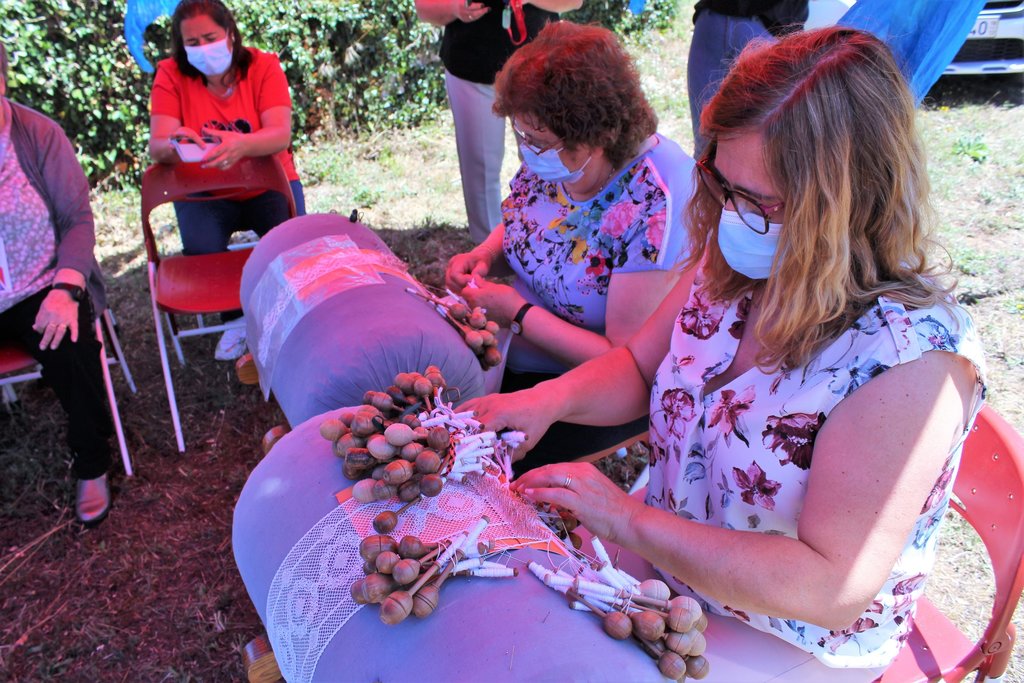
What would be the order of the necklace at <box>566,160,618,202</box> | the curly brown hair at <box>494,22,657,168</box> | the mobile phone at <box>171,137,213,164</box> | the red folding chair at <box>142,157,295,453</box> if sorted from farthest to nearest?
the mobile phone at <box>171,137,213,164</box>
the red folding chair at <box>142,157,295,453</box>
the necklace at <box>566,160,618,202</box>
the curly brown hair at <box>494,22,657,168</box>

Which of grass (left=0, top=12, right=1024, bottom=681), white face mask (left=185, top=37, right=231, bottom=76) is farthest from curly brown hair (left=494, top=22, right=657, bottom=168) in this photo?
white face mask (left=185, top=37, right=231, bottom=76)

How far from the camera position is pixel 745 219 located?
1.27m

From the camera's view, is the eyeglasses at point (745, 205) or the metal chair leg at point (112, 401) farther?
the metal chair leg at point (112, 401)

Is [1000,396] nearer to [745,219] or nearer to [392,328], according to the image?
[745,219]

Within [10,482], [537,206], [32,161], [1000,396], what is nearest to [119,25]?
[32,161]

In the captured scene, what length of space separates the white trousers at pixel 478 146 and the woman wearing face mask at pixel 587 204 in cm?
187

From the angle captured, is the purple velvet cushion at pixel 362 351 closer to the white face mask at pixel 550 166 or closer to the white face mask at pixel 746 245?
the white face mask at pixel 550 166

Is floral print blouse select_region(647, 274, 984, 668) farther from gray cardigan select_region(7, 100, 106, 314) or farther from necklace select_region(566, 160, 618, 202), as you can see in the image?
gray cardigan select_region(7, 100, 106, 314)

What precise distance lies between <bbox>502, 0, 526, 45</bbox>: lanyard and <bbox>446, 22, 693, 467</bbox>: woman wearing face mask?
1.37 m

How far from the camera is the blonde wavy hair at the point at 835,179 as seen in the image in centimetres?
114

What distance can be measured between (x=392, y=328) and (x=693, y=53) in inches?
104

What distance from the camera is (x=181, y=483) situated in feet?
10.1

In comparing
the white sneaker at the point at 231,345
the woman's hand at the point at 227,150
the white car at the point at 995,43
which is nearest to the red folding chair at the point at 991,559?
the woman's hand at the point at 227,150

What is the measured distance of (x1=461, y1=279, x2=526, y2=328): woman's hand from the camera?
2.20 m
